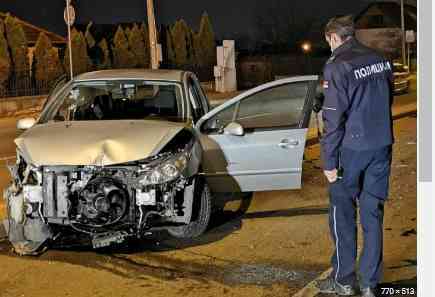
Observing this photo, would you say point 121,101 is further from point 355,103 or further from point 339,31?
point 355,103

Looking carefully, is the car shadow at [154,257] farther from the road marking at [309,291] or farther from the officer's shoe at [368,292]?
the officer's shoe at [368,292]

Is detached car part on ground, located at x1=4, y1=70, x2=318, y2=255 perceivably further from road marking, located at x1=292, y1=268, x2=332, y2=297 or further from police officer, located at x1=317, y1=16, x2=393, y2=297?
police officer, located at x1=317, y1=16, x2=393, y2=297

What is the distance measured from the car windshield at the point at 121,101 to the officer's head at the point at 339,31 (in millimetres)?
3480

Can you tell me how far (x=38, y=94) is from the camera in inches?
1008

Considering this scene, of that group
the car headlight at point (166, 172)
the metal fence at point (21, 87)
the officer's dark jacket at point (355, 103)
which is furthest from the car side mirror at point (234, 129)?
the metal fence at point (21, 87)

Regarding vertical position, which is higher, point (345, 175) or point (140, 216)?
point (345, 175)

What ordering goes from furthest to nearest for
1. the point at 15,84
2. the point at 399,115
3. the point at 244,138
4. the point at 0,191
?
the point at 15,84
the point at 399,115
the point at 0,191
the point at 244,138

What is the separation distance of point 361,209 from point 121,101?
13.7 ft

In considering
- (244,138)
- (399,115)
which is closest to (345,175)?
(244,138)

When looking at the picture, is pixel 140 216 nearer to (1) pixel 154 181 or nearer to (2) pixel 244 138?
(1) pixel 154 181

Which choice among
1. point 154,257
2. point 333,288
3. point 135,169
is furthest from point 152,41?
point 333,288

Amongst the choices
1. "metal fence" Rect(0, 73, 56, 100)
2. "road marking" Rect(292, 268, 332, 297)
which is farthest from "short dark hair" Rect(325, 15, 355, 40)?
"metal fence" Rect(0, 73, 56, 100)

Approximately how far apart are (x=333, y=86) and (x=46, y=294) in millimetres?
2704

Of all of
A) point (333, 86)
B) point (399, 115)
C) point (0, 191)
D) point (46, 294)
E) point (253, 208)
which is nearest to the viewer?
point (333, 86)
